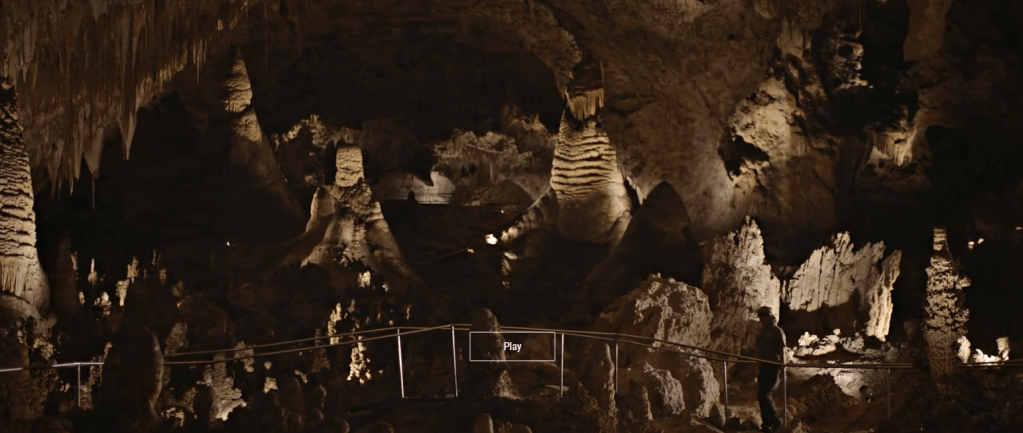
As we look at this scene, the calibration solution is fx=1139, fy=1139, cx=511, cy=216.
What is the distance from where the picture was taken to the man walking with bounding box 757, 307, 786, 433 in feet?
33.3

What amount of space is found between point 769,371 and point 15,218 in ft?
26.1

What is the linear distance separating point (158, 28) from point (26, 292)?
338 cm

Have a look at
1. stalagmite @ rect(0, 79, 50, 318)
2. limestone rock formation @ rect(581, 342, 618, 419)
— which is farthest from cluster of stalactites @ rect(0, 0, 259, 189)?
limestone rock formation @ rect(581, 342, 618, 419)

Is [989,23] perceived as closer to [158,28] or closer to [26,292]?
[158,28]

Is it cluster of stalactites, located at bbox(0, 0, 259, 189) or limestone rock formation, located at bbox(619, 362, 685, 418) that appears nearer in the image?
limestone rock formation, located at bbox(619, 362, 685, 418)

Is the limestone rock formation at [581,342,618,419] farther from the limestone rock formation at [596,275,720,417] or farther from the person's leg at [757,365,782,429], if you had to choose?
the person's leg at [757,365,782,429]

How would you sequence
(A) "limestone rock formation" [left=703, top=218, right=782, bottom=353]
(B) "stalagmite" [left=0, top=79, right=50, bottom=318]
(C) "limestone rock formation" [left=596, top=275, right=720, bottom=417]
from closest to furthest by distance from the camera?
(B) "stalagmite" [left=0, top=79, right=50, bottom=318] → (C) "limestone rock formation" [left=596, top=275, right=720, bottom=417] → (A) "limestone rock formation" [left=703, top=218, right=782, bottom=353]

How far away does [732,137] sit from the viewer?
14.3 metres

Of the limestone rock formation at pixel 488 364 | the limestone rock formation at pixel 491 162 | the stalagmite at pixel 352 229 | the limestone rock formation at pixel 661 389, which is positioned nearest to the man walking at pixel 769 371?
the limestone rock formation at pixel 661 389

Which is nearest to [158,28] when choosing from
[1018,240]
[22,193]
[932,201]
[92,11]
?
[92,11]

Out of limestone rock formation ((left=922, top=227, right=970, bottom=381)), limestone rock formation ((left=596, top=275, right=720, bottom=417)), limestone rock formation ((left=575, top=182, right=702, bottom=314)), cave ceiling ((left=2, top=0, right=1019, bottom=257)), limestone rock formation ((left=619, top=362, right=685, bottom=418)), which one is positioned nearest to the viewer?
limestone rock formation ((left=922, top=227, right=970, bottom=381))

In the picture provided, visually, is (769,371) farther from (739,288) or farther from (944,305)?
(739,288)

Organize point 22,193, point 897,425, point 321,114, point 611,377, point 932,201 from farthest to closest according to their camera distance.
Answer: point 321,114 < point 932,201 < point 22,193 < point 611,377 < point 897,425

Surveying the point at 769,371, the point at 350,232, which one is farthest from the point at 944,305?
the point at 350,232
